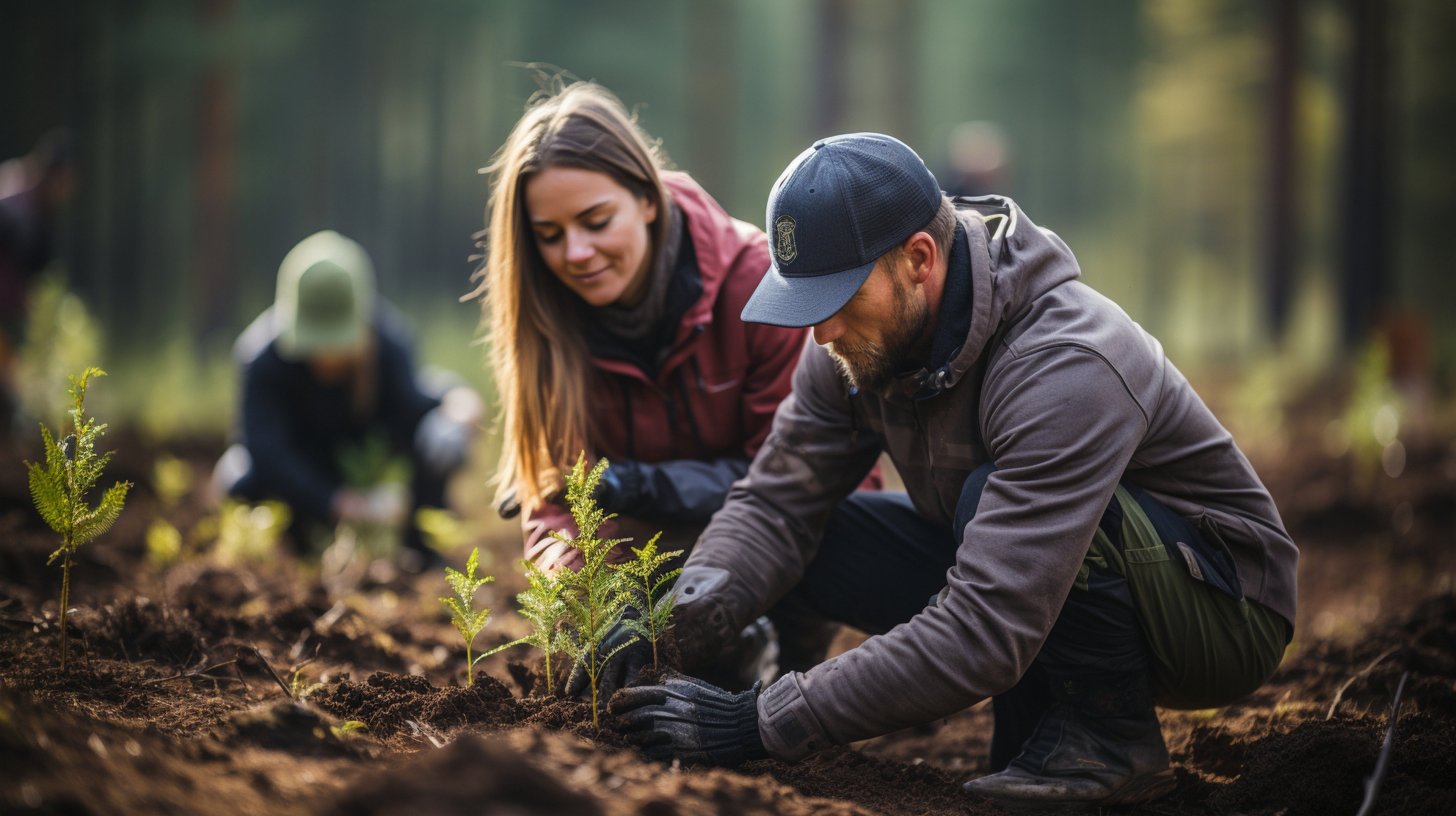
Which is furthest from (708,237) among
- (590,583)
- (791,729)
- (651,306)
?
(791,729)

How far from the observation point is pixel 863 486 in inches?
113

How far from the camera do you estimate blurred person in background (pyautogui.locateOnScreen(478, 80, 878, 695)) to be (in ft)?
8.33

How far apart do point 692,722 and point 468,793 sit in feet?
2.41

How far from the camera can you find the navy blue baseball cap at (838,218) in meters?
1.88

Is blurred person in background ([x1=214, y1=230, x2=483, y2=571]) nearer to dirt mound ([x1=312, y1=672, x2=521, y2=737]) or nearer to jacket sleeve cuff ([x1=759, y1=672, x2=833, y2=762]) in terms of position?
dirt mound ([x1=312, y1=672, x2=521, y2=737])

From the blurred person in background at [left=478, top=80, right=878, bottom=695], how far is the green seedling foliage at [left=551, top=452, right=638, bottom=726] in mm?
436

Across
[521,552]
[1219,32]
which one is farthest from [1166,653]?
[1219,32]

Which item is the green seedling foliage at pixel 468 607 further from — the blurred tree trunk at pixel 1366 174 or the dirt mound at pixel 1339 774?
the blurred tree trunk at pixel 1366 174

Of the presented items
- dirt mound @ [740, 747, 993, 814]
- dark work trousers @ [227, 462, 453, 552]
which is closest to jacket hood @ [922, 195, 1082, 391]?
dirt mound @ [740, 747, 993, 814]

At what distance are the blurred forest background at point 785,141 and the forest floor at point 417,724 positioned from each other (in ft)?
9.29

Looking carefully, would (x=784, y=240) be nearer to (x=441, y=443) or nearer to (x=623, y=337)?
(x=623, y=337)

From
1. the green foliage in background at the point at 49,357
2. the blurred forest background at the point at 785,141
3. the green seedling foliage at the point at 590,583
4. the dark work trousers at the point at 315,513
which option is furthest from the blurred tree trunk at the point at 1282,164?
the green foliage in background at the point at 49,357

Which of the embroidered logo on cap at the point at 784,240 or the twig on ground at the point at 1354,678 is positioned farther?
the twig on ground at the point at 1354,678

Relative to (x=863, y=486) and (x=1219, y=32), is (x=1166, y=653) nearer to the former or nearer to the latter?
(x=863, y=486)
